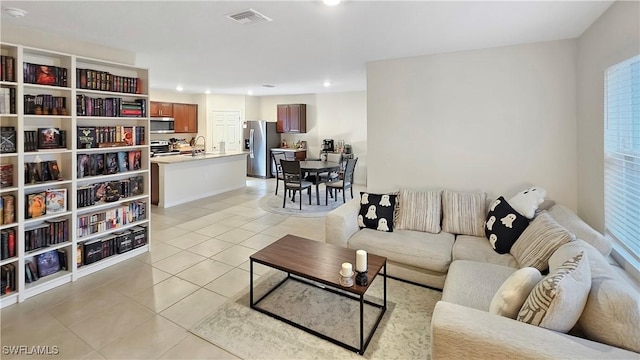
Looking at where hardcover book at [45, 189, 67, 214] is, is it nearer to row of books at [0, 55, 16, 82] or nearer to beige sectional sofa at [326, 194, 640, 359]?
row of books at [0, 55, 16, 82]

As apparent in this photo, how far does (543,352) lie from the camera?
1248mm

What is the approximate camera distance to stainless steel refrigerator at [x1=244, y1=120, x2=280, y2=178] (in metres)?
9.06

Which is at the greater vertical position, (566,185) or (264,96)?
(264,96)

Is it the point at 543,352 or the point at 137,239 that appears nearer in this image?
the point at 543,352

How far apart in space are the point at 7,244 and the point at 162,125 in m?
5.99

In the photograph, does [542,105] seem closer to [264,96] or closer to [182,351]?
[182,351]

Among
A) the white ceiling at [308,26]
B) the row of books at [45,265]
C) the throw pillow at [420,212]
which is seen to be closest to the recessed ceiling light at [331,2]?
the white ceiling at [308,26]

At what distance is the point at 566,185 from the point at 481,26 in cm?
180

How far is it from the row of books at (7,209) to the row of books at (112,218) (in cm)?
55

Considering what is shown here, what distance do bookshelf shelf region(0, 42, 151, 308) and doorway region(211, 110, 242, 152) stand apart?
17.9ft

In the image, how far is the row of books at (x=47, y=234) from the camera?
2742 mm

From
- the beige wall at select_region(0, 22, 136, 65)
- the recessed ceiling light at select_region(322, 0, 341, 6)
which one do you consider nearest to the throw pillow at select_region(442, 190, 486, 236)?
the recessed ceiling light at select_region(322, 0, 341, 6)

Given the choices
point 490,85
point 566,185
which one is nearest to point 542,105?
point 490,85

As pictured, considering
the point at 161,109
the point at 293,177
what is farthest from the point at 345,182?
the point at 161,109
